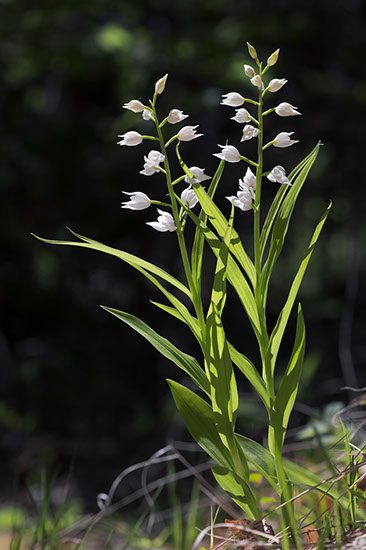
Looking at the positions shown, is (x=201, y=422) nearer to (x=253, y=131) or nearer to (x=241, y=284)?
(x=241, y=284)

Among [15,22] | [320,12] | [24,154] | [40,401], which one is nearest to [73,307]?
[40,401]

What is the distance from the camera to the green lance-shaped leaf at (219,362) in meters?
0.81

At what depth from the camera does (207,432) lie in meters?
0.84

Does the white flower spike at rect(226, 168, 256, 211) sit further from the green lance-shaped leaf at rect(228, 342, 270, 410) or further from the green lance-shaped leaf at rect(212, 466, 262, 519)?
the green lance-shaped leaf at rect(212, 466, 262, 519)

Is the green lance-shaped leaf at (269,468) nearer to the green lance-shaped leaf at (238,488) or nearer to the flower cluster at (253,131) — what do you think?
the green lance-shaped leaf at (238,488)

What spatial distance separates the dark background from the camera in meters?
2.86

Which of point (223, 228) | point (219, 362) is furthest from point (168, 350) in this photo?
point (223, 228)

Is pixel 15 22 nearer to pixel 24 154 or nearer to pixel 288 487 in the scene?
pixel 24 154

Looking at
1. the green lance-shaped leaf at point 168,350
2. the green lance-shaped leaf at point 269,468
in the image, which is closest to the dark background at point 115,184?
the green lance-shaped leaf at point 269,468

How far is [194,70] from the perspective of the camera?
9.21ft

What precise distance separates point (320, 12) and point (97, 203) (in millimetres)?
1790

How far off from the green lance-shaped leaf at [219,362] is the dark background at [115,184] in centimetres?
176

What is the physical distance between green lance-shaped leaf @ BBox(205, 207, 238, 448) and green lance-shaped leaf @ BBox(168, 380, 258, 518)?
0.01 meters

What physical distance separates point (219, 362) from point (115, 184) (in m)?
3.03
